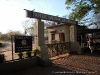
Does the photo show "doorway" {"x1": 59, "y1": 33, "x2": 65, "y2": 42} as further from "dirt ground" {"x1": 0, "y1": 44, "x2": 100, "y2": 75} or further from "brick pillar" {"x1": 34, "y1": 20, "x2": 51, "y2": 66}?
"brick pillar" {"x1": 34, "y1": 20, "x2": 51, "y2": 66}

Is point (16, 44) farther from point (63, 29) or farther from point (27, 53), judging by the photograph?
point (63, 29)

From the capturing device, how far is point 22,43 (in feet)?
21.2

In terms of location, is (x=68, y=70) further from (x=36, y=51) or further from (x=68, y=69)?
(x=36, y=51)

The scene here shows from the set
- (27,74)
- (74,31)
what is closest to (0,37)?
(74,31)

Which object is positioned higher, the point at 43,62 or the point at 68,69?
the point at 43,62

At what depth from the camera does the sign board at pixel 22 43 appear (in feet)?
20.4

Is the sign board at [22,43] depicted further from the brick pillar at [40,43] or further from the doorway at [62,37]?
the doorway at [62,37]

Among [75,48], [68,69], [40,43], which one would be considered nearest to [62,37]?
[75,48]

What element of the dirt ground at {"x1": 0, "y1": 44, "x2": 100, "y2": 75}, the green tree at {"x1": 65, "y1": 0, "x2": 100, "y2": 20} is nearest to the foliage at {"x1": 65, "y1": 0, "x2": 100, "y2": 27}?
the green tree at {"x1": 65, "y1": 0, "x2": 100, "y2": 20}

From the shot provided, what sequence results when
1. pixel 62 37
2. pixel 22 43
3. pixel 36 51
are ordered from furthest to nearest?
pixel 62 37 < pixel 36 51 < pixel 22 43

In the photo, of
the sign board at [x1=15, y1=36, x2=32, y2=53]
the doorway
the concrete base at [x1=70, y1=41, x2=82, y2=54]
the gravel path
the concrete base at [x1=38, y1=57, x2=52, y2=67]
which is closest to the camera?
the gravel path

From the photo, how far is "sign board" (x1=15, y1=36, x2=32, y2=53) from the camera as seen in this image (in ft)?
20.4

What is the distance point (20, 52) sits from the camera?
6.26 m

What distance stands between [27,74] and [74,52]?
6.88 meters
